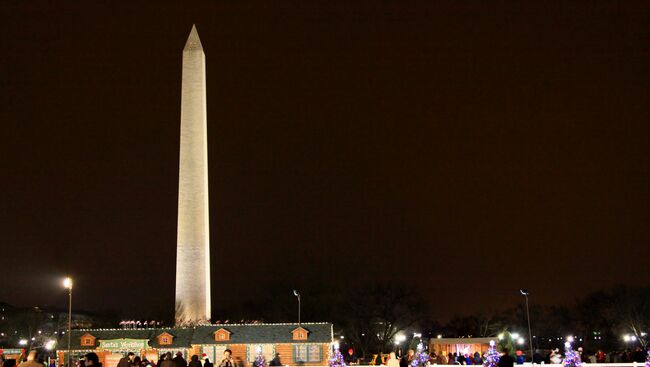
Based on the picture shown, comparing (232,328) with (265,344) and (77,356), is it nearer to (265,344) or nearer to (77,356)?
(265,344)

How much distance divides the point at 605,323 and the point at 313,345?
62.3 m

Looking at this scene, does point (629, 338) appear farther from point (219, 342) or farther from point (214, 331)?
point (219, 342)

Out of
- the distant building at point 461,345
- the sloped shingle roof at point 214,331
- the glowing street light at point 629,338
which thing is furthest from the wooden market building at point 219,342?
the glowing street light at point 629,338

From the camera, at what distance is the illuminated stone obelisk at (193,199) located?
242ft

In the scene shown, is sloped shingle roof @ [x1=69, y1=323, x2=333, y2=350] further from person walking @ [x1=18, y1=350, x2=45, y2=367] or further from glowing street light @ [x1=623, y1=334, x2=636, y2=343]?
glowing street light @ [x1=623, y1=334, x2=636, y2=343]

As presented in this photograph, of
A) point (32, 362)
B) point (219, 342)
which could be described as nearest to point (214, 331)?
point (219, 342)

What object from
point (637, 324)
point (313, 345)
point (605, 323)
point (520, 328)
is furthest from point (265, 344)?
point (520, 328)

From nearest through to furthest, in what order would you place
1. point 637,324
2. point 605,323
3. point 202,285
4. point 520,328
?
point 202,285, point 637,324, point 605,323, point 520,328

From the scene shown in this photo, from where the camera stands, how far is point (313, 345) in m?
58.3

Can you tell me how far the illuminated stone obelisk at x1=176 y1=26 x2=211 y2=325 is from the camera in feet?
242

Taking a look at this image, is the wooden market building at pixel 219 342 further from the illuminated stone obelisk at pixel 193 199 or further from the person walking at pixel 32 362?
the person walking at pixel 32 362

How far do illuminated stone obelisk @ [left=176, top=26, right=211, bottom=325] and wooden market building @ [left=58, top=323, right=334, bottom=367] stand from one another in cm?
1134

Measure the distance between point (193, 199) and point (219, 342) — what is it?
18.0 meters

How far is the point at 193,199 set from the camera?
2916 inches
